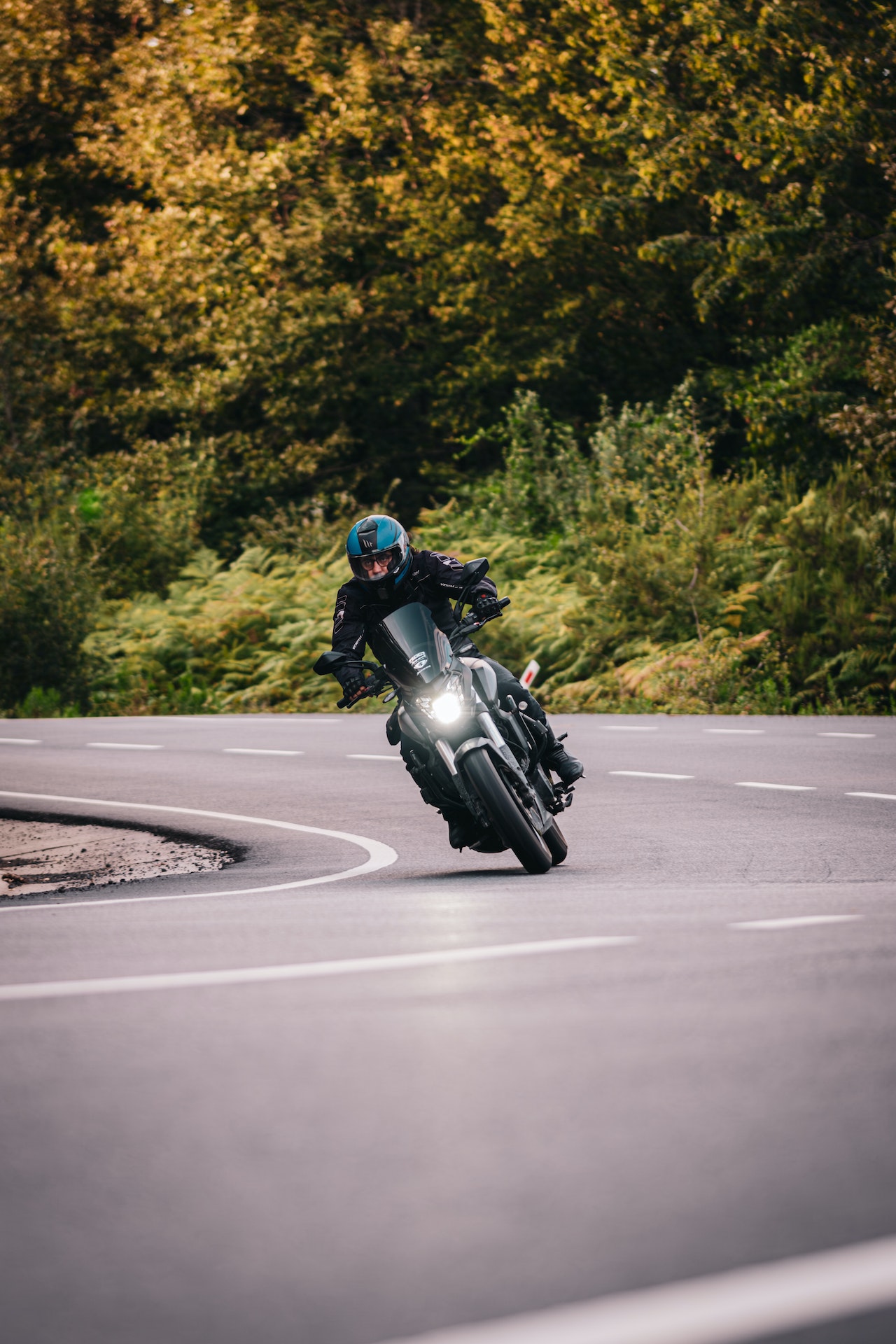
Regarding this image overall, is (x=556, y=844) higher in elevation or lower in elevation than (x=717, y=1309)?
lower

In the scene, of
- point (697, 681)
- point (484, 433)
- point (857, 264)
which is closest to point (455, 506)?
point (484, 433)

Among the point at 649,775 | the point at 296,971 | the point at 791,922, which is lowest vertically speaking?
the point at 649,775

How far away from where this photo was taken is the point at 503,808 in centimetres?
927

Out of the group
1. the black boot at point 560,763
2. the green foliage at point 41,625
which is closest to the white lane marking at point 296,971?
the black boot at point 560,763

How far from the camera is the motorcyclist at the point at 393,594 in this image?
9.47 meters

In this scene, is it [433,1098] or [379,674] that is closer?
[433,1098]

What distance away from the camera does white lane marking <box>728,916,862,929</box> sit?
7.38 metres

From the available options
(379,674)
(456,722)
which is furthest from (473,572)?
(456,722)

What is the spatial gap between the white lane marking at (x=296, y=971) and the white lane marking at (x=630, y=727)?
12.3m

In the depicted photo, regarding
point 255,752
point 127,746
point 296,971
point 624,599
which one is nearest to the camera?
point 296,971

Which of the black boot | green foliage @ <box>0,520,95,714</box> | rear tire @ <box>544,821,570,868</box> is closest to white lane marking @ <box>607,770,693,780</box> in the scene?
the black boot

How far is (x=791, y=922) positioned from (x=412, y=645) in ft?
9.00

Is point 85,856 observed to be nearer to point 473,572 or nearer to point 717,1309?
point 473,572

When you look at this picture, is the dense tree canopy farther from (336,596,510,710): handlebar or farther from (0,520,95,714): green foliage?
(336,596,510,710): handlebar
